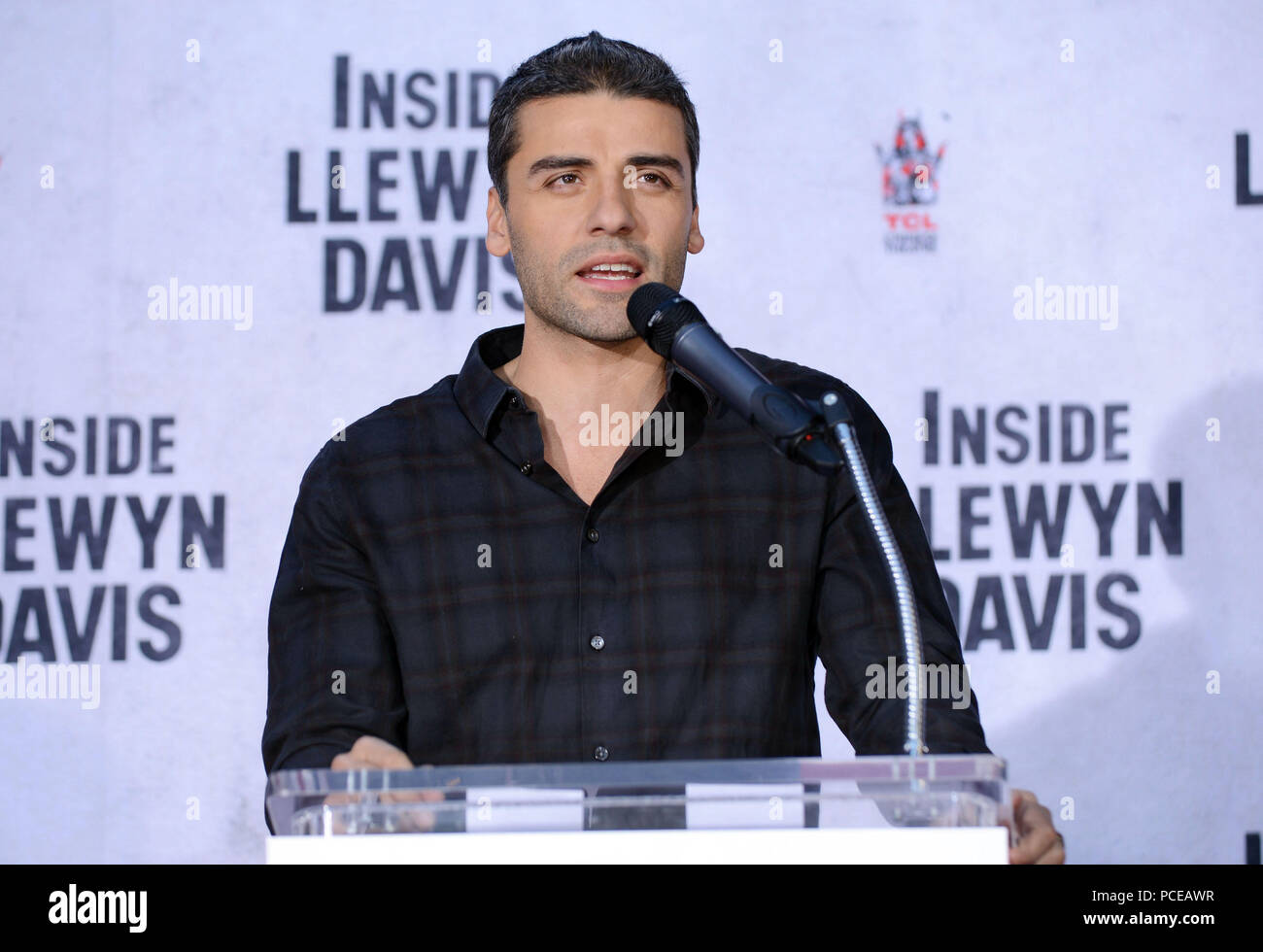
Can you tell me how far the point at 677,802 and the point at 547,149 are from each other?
3.89 ft

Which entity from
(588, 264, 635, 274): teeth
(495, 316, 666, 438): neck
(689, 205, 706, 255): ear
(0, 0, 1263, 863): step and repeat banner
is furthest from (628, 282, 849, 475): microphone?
(0, 0, 1263, 863): step and repeat banner

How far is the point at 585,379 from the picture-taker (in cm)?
218

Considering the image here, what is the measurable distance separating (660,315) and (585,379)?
0.67m

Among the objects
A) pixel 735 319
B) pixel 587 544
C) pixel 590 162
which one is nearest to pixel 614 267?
pixel 590 162

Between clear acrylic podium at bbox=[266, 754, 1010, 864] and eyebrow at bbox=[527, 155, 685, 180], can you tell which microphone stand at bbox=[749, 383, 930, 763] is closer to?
clear acrylic podium at bbox=[266, 754, 1010, 864]

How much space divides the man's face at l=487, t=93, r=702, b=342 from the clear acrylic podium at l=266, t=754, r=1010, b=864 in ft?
3.18

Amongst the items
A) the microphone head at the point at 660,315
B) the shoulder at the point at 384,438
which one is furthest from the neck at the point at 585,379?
the microphone head at the point at 660,315

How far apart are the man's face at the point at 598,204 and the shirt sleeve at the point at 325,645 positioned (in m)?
0.43

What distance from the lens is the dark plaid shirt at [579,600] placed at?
1.94 metres

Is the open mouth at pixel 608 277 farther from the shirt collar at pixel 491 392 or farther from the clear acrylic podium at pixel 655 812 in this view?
the clear acrylic podium at pixel 655 812

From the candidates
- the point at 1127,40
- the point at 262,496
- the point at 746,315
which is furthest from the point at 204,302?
the point at 1127,40

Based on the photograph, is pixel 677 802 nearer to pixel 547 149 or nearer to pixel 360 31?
pixel 547 149

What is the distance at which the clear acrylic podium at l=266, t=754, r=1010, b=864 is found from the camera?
1090mm

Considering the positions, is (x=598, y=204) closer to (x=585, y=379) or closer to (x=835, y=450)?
(x=585, y=379)
